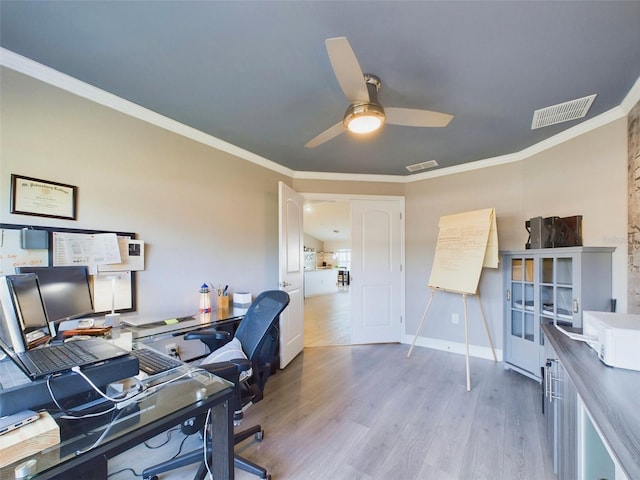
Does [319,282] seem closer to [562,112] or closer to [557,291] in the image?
[557,291]

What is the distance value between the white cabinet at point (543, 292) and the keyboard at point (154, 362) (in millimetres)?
2840

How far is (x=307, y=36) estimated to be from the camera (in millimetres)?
1465

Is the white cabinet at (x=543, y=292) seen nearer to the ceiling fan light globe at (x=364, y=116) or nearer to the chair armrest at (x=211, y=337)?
the ceiling fan light globe at (x=364, y=116)

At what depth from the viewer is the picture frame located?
163cm

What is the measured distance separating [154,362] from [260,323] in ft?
2.21

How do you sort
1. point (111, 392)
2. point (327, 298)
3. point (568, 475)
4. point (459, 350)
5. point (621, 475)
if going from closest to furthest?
1. point (621, 475)
2. point (111, 392)
3. point (568, 475)
4. point (459, 350)
5. point (327, 298)

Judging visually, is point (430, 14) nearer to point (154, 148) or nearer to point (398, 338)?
point (154, 148)

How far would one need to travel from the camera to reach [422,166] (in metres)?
3.53

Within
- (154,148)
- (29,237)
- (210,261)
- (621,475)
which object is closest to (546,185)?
(621,475)

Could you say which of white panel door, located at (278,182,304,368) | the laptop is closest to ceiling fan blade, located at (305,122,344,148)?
white panel door, located at (278,182,304,368)

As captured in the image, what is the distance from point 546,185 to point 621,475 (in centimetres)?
276

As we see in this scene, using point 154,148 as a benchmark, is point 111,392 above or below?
below

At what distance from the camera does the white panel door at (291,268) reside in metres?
3.05

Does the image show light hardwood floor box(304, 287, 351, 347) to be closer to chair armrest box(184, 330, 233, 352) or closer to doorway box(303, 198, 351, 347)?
doorway box(303, 198, 351, 347)
